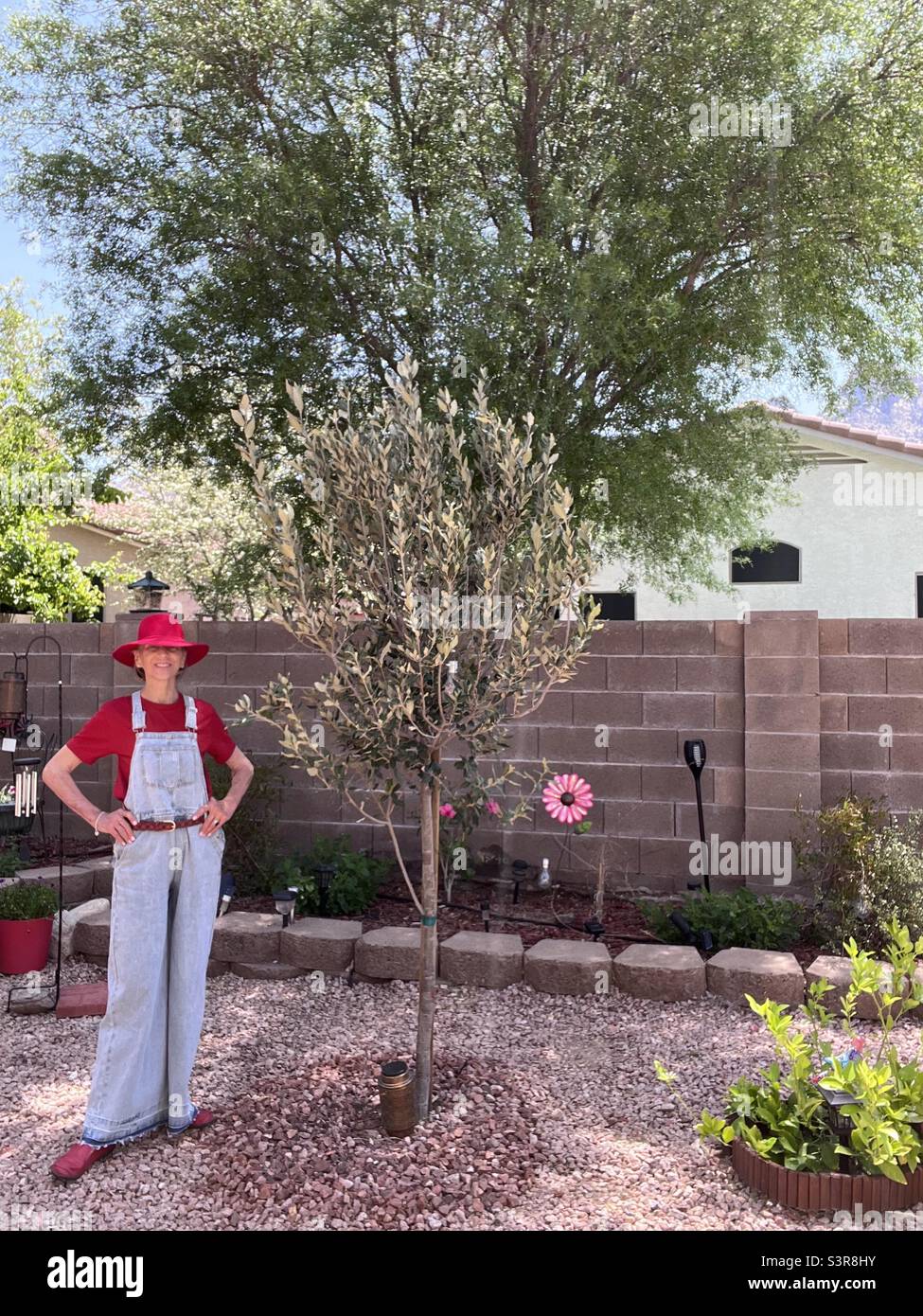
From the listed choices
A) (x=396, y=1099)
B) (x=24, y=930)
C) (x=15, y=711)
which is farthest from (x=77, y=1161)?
(x=15, y=711)

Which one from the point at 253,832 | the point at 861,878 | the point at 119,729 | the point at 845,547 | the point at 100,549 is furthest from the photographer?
the point at 100,549

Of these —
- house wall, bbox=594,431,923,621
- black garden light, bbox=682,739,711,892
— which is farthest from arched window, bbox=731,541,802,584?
black garden light, bbox=682,739,711,892

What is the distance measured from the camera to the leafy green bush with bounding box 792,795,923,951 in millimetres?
5770

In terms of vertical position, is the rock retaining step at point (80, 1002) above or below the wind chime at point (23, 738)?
below

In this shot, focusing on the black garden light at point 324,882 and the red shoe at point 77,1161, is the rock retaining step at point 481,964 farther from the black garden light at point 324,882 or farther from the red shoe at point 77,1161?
the red shoe at point 77,1161

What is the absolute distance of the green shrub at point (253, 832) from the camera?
707 cm

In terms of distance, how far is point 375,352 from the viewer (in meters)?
8.51

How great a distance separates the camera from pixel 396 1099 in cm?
381

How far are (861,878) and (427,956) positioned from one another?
288 centimetres

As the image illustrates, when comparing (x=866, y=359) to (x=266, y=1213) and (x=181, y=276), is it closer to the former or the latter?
(x=181, y=276)

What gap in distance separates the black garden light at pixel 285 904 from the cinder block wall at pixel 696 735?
1134 millimetres

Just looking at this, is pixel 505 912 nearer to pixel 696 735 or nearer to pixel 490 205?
pixel 696 735

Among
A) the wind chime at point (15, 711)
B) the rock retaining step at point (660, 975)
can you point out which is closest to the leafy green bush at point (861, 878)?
the rock retaining step at point (660, 975)

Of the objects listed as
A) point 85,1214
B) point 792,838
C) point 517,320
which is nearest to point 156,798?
point 85,1214
